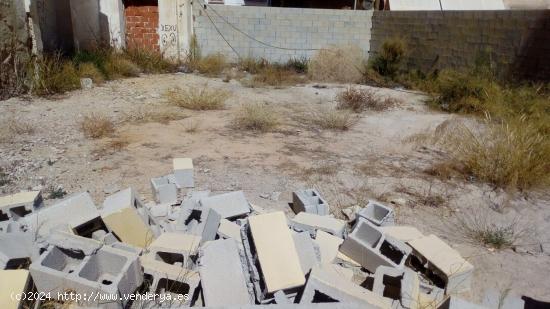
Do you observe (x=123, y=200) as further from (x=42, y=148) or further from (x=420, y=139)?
(x=420, y=139)

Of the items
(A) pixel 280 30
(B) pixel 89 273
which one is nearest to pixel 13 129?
(B) pixel 89 273

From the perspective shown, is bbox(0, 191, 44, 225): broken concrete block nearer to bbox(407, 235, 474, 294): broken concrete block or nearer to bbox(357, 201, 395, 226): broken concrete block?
bbox(357, 201, 395, 226): broken concrete block

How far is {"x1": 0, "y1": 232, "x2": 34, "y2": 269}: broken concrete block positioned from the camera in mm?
2283

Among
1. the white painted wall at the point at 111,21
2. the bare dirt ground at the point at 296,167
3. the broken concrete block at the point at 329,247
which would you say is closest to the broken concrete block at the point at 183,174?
the bare dirt ground at the point at 296,167

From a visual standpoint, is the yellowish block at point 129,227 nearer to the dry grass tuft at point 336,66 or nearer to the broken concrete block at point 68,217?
the broken concrete block at point 68,217

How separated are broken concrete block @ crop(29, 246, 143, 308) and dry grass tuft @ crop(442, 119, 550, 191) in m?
3.46

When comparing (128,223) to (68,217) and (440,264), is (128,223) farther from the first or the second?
(440,264)

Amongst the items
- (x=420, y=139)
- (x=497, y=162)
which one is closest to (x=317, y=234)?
(x=497, y=162)

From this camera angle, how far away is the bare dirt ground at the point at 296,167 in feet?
10.5

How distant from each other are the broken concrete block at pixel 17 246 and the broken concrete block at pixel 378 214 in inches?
86.9

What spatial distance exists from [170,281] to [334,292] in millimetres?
914

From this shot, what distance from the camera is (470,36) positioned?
29.8ft

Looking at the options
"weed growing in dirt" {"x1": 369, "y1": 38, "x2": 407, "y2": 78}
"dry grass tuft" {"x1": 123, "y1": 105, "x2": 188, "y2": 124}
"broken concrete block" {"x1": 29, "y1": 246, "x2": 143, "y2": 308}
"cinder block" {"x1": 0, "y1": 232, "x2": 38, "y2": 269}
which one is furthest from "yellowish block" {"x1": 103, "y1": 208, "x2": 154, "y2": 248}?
"weed growing in dirt" {"x1": 369, "y1": 38, "x2": 407, "y2": 78}

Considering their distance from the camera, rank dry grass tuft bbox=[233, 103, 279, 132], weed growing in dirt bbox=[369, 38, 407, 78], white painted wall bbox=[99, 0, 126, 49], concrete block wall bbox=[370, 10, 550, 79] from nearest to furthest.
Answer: dry grass tuft bbox=[233, 103, 279, 132], concrete block wall bbox=[370, 10, 550, 79], weed growing in dirt bbox=[369, 38, 407, 78], white painted wall bbox=[99, 0, 126, 49]
